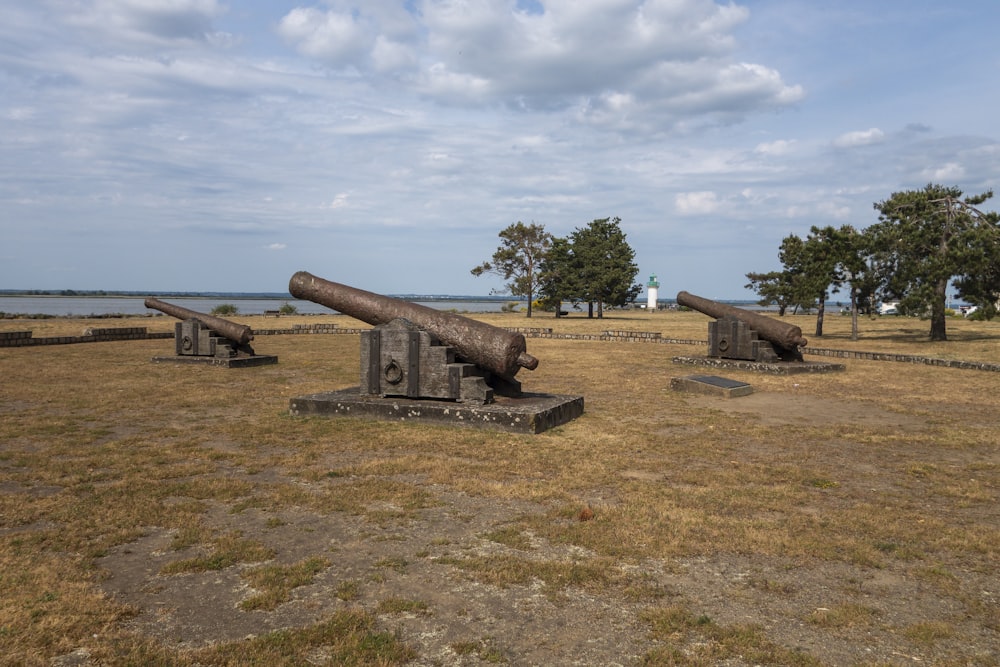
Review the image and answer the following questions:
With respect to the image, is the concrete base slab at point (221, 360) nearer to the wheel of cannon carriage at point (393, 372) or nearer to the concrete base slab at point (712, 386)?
the wheel of cannon carriage at point (393, 372)

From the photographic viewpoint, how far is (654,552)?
5039mm

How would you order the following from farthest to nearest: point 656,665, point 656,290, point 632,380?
point 656,290
point 632,380
point 656,665

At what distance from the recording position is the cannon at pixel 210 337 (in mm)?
18312

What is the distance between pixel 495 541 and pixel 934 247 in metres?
29.8

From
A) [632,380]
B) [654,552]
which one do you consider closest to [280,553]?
[654,552]

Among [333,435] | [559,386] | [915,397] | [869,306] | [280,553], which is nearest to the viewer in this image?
[280,553]

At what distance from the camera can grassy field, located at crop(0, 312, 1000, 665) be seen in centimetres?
372

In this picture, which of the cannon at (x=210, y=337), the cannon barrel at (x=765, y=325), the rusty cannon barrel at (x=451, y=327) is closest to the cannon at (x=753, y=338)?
the cannon barrel at (x=765, y=325)

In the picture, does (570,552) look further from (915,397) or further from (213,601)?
(915,397)

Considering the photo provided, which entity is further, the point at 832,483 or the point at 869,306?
the point at 869,306

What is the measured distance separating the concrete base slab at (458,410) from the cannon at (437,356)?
23cm

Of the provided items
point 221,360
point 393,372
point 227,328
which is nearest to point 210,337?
point 227,328

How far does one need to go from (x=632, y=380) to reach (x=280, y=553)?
12404mm

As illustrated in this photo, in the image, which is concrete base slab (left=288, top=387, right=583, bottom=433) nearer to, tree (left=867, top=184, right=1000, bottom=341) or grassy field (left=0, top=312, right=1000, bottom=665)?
grassy field (left=0, top=312, right=1000, bottom=665)
